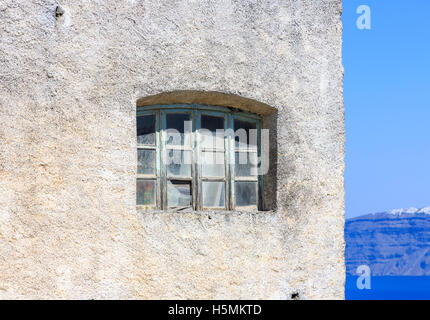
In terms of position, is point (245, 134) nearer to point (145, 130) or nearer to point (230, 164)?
point (230, 164)

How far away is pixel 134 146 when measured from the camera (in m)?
5.23

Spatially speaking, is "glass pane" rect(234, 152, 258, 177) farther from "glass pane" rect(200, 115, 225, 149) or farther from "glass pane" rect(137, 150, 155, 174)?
"glass pane" rect(137, 150, 155, 174)

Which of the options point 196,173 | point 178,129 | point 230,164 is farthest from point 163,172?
point 230,164

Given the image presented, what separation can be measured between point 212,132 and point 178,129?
33 cm

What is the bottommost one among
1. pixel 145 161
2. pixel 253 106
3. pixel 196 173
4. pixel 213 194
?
pixel 213 194

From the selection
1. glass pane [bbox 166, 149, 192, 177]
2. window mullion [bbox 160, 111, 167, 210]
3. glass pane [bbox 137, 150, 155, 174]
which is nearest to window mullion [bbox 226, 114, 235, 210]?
glass pane [bbox 166, 149, 192, 177]

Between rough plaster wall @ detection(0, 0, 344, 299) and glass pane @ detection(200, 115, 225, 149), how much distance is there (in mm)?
365

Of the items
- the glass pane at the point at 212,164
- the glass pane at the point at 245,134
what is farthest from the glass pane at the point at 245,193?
the glass pane at the point at 245,134

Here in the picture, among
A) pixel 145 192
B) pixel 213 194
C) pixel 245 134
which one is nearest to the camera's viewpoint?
pixel 145 192

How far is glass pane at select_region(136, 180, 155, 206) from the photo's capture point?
5457 millimetres

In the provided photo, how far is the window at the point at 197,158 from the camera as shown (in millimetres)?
5527

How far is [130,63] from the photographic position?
5.26 meters

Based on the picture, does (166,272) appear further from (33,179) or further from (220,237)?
(33,179)

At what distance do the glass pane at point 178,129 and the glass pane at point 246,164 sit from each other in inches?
20.2
